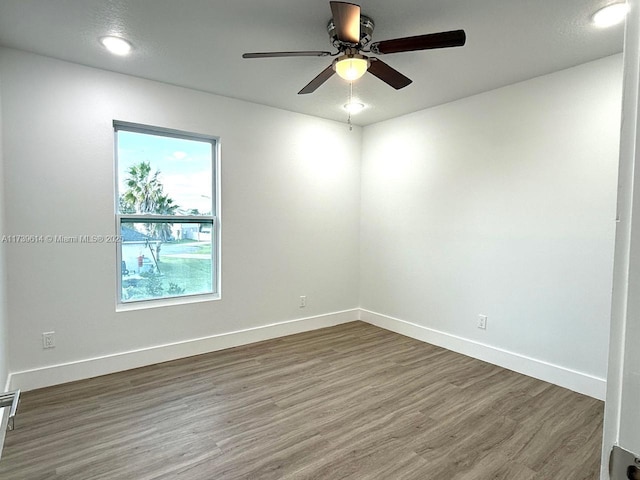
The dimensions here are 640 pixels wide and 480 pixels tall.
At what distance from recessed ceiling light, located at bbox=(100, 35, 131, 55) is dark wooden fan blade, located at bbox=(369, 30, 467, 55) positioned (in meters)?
1.82

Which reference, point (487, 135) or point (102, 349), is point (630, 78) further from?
point (102, 349)

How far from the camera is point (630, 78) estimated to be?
0.42 metres

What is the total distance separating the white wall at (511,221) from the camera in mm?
2805

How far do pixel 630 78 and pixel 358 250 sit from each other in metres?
4.48

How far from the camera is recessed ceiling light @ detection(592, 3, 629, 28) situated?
207cm

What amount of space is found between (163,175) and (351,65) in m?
2.18

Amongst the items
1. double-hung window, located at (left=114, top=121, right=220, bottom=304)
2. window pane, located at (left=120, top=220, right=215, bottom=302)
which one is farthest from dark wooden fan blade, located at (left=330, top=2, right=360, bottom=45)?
window pane, located at (left=120, top=220, right=215, bottom=302)

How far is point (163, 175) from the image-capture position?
138 inches

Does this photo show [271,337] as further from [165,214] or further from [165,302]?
[165,214]

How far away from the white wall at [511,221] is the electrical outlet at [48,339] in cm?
344

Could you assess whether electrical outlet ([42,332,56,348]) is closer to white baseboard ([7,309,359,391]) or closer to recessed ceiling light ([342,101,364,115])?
white baseboard ([7,309,359,391])

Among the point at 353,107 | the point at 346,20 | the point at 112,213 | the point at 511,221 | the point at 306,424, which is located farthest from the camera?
the point at 353,107

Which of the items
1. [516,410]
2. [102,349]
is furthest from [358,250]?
[102,349]

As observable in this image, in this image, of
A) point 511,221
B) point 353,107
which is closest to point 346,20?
point 353,107
